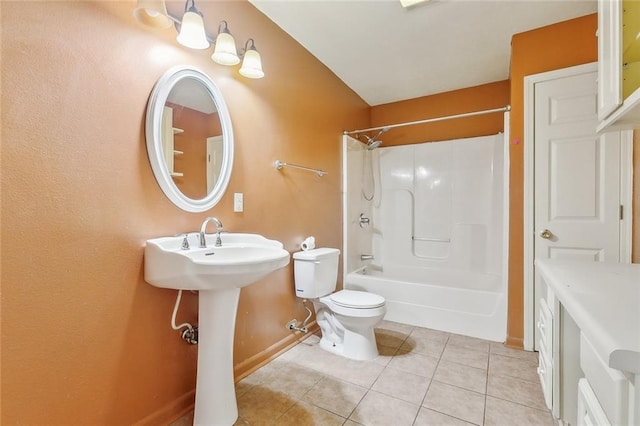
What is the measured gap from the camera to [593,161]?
1905 millimetres

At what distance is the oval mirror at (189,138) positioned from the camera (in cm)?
131

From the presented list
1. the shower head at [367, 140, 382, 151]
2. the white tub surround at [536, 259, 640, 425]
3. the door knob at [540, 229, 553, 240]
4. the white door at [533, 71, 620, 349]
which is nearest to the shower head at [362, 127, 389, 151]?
the shower head at [367, 140, 382, 151]

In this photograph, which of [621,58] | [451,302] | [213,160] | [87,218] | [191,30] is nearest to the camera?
[621,58]

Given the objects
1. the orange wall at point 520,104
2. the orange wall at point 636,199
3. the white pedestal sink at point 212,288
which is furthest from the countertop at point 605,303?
the white pedestal sink at point 212,288

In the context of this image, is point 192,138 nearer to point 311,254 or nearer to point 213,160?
point 213,160

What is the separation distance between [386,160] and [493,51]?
147 centimetres

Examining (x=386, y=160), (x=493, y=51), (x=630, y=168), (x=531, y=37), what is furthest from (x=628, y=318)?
(x=386, y=160)

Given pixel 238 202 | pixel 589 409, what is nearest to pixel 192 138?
pixel 238 202

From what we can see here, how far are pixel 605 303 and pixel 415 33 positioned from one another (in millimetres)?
2084

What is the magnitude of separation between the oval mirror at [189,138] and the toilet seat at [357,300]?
41.8 inches

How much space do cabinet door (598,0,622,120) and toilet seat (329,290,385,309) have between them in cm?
147

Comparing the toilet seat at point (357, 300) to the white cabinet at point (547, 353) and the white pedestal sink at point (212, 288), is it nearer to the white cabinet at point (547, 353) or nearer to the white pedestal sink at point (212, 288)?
the white pedestal sink at point (212, 288)

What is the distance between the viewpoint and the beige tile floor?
4.62 feet

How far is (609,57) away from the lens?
40.3 inches
